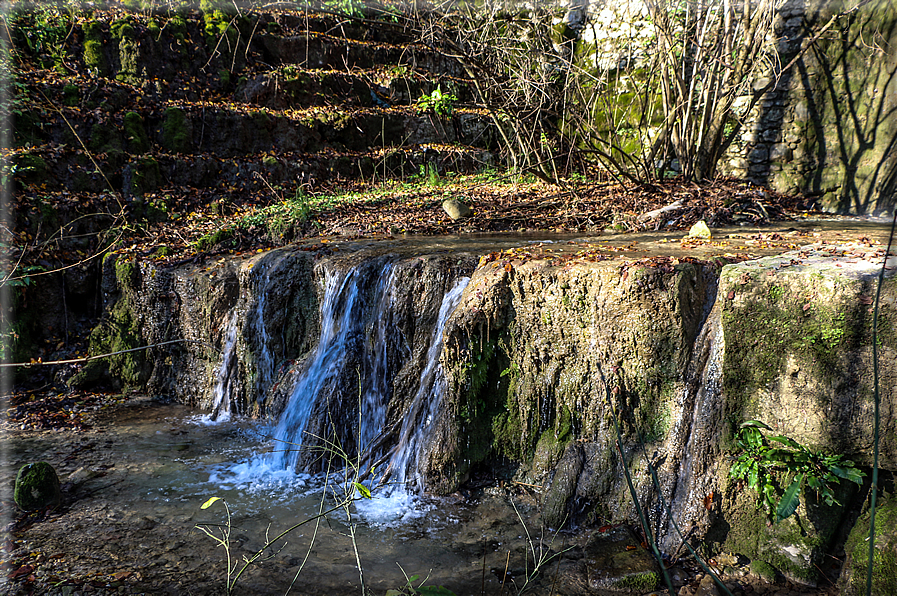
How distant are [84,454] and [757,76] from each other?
9661 mm

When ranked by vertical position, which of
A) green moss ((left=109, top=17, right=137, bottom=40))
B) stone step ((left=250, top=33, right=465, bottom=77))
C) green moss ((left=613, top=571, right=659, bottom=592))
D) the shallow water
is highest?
stone step ((left=250, top=33, right=465, bottom=77))

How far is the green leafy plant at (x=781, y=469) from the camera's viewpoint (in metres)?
2.92

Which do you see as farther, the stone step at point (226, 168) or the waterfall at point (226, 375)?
→ the stone step at point (226, 168)

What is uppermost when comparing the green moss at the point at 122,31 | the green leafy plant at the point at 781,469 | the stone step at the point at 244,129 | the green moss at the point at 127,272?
the green moss at the point at 122,31

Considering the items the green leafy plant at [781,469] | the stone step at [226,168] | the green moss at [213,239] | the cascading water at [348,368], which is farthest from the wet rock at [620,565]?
the stone step at [226,168]

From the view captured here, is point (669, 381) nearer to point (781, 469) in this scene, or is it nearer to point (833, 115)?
point (781, 469)

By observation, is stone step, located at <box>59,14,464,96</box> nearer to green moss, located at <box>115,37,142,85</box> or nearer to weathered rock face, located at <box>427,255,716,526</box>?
green moss, located at <box>115,37,142,85</box>

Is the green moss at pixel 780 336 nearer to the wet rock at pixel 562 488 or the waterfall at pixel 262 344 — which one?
the wet rock at pixel 562 488

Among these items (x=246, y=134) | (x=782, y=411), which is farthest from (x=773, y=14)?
(x=246, y=134)

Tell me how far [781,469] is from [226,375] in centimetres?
546

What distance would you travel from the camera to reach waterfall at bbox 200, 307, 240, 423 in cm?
619

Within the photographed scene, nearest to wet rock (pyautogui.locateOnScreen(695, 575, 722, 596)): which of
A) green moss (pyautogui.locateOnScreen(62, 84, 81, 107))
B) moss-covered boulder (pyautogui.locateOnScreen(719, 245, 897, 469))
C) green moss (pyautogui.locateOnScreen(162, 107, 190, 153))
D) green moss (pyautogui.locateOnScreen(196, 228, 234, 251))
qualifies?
moss-covered boulder (pyautogui.locateOnScreen(719, 245, 897, 469))

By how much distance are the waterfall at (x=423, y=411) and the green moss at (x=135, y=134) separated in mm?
7062

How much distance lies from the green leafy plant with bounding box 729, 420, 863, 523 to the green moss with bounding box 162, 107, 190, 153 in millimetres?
9505
